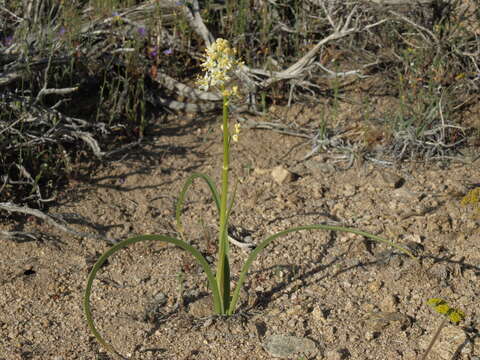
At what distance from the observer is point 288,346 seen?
9.61 ft

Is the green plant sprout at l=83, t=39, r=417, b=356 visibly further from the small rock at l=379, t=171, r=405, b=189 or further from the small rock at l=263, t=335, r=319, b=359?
the small rock at l=379, t=171, r=405, b=189

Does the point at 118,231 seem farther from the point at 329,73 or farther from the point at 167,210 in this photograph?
the point at 329,73

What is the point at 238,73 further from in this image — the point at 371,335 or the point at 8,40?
the point at 371,335

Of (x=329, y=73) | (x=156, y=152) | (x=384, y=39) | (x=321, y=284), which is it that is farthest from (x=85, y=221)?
(x=384, y=39)

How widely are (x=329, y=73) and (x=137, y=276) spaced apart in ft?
7.35

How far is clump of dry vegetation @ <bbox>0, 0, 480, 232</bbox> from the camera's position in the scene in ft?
13.2

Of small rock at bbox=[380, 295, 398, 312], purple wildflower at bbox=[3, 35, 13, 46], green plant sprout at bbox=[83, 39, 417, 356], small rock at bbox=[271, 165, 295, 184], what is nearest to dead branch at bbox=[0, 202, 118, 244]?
green plant sprout at bbox=[83, 39, 417, 356]

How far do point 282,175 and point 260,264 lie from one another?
77cm

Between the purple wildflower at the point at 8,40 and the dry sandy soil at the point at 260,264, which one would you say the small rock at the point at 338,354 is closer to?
the dry sandy soil at the point at 260,264

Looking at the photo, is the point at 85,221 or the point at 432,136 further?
the point at 432,136

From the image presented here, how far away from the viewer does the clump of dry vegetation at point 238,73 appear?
4035mm

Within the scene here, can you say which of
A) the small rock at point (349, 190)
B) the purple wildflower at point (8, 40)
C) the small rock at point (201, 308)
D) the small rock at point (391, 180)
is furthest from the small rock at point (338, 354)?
the purple wildflower at point (8, 40)

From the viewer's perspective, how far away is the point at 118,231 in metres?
3.71

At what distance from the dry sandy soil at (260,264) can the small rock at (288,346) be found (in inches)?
0.6
